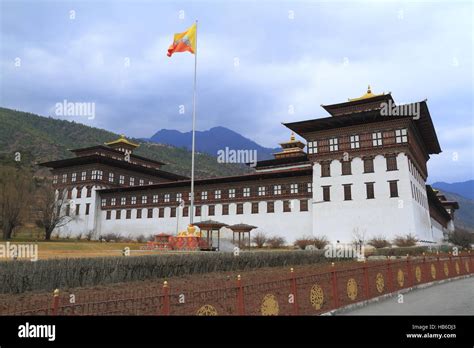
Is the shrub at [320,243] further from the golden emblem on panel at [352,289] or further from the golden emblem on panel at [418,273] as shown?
the golden emblem on panel at [352,289]

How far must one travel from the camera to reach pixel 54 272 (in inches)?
486

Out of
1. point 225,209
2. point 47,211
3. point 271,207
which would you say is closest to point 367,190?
point 271,207

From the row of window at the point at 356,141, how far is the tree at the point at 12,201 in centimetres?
3099

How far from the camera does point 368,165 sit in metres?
39.3

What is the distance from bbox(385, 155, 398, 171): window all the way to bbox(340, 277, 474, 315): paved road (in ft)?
82.0

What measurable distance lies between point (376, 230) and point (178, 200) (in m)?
25.8

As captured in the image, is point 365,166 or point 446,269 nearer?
point 446,269

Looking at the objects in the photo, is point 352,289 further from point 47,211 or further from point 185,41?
point 47,211

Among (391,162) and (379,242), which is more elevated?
(391,162)

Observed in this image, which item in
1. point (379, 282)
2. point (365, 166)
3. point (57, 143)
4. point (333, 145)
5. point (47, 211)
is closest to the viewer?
point (379, 282)

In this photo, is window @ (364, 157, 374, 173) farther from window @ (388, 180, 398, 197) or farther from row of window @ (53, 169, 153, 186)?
row of window @ (53, 169, 153, 186)

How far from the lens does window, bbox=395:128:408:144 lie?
37.7 meters

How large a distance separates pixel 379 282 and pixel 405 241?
25.1m
